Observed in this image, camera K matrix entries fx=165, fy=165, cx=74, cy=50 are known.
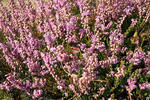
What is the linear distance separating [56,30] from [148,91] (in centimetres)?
190

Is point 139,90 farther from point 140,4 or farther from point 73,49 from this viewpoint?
point 140,4

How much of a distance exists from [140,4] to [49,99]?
266cm

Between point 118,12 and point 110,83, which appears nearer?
point 110,83

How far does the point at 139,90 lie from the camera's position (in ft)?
8.17

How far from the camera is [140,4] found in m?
3.49

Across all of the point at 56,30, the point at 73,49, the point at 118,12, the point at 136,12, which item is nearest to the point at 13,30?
the point at 56,30

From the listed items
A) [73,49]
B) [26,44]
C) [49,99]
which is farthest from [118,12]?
[49,99]

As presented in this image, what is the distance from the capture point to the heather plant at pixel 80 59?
8.07 feet

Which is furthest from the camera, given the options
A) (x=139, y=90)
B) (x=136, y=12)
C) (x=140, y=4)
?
(x=136, y=12)

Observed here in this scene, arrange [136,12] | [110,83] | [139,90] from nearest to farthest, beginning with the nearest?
1. [139,90]
2. [110,83]
3. [136,12]

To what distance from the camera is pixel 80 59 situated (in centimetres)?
291

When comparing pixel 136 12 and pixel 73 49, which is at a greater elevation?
pixel 136 12

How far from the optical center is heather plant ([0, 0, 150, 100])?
246 cm

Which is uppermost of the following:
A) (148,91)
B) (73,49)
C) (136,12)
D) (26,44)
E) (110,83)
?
(136,12)
